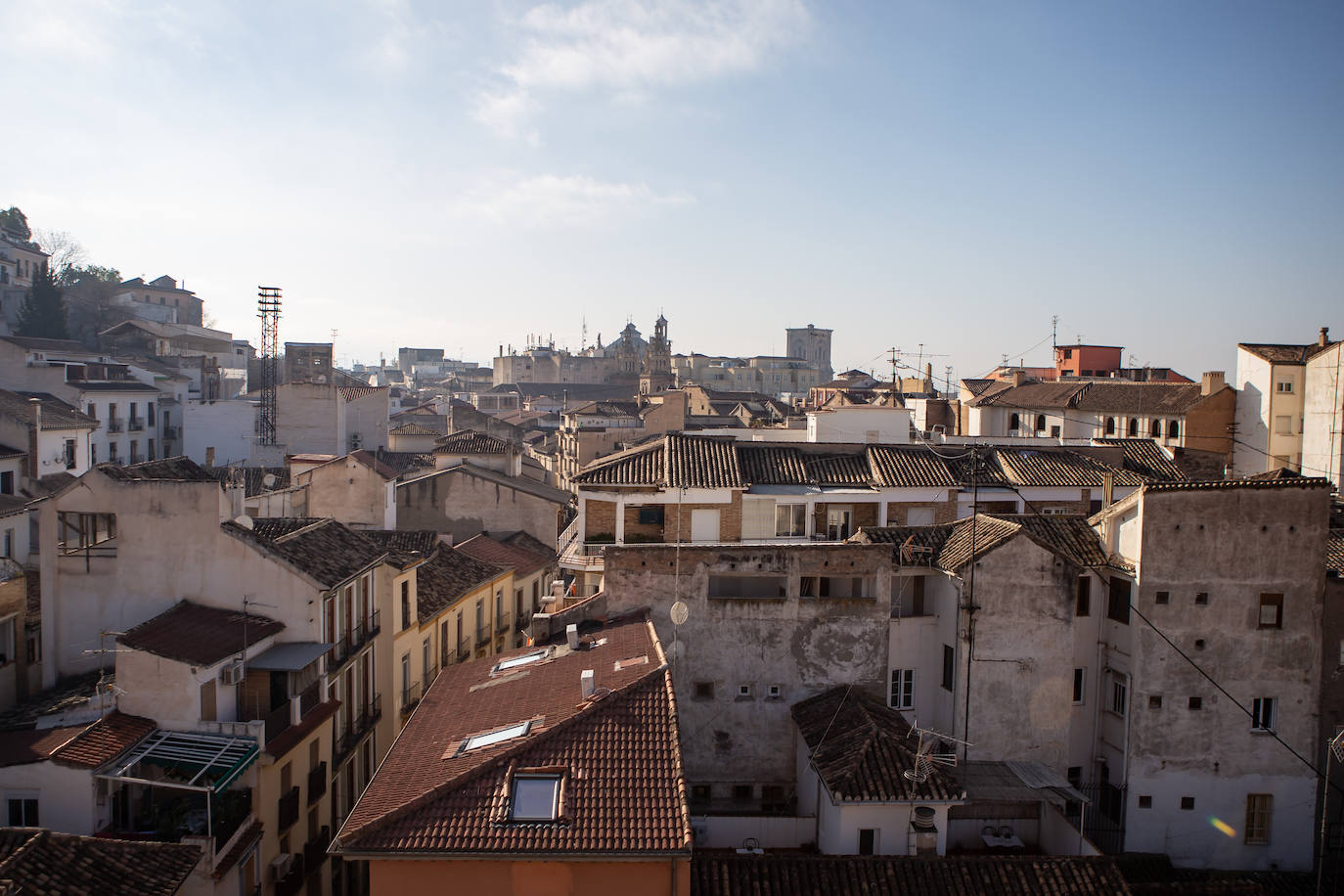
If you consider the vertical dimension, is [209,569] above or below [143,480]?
below

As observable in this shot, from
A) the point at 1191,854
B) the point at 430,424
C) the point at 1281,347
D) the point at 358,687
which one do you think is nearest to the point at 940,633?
the point at 1191,854

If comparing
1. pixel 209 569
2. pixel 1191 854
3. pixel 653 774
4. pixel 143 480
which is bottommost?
pixel 1191 854

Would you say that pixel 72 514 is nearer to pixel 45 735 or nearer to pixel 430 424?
pixel 45 735

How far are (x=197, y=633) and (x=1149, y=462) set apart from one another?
1066 inches

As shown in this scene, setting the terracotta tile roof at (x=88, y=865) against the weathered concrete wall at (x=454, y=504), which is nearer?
the terracotta tile roof at (x=88, y=865)

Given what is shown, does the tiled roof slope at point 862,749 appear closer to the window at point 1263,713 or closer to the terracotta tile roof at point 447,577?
the window at point 1263,713

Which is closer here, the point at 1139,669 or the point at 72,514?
the point at 72,514

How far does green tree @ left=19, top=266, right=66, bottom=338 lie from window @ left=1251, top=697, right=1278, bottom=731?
64.8 metres

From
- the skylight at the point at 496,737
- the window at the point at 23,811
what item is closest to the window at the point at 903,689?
the skylight at the point at 496,737

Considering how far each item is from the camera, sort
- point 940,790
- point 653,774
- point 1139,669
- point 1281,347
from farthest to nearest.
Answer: point 1281,347 < point 1139,669 < point 940,790 < point 653,774

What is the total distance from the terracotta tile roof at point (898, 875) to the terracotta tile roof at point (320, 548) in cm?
911

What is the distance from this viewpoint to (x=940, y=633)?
2162 cm

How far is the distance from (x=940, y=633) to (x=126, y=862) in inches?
606

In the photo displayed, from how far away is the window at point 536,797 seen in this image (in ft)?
43.7
